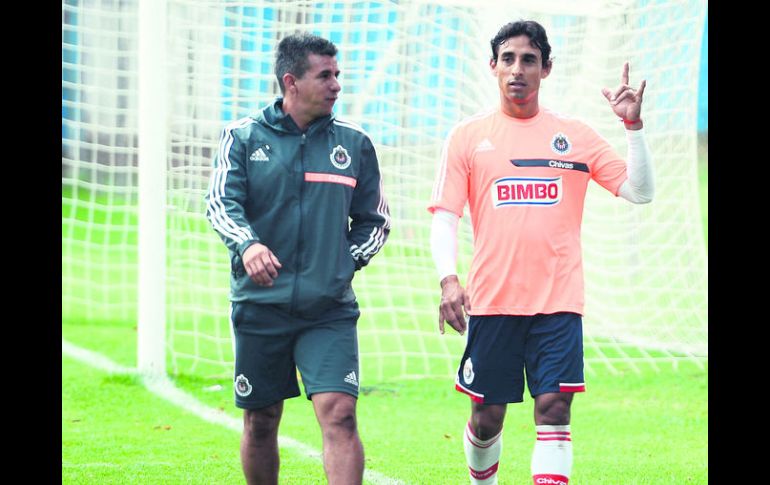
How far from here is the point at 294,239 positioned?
16.4 ft

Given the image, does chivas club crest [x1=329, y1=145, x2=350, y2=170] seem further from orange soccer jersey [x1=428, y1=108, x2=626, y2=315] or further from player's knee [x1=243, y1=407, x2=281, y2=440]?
player's knee [x1=243, y1=407, x2=281, y2=440]

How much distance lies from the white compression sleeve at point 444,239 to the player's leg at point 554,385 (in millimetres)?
492

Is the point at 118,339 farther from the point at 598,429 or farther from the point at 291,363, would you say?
the point at 291,363

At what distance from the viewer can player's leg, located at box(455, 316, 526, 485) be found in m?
5.32

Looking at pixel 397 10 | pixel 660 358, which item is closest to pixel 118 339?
pixel 397 10

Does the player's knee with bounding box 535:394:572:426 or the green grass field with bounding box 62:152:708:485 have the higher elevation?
the player's knee with bounding box 535:394:572:426

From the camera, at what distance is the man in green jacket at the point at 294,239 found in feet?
16.4

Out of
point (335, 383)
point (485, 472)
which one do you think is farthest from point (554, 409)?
point (335, 383)

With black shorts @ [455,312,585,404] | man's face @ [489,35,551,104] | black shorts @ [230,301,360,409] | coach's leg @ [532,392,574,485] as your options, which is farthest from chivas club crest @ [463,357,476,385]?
man's face @ [489,35,551,104]

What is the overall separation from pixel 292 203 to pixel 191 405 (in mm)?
3603

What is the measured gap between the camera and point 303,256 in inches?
198

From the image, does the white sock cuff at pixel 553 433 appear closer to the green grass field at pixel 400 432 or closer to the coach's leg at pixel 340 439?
the coach's leg at pixel 340 439

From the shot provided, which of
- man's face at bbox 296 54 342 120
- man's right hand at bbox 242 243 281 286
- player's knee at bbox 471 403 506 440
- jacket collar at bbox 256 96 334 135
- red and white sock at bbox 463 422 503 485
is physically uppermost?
man's face at bbox 296 54 342 120

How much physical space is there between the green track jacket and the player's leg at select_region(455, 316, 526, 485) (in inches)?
26.4
